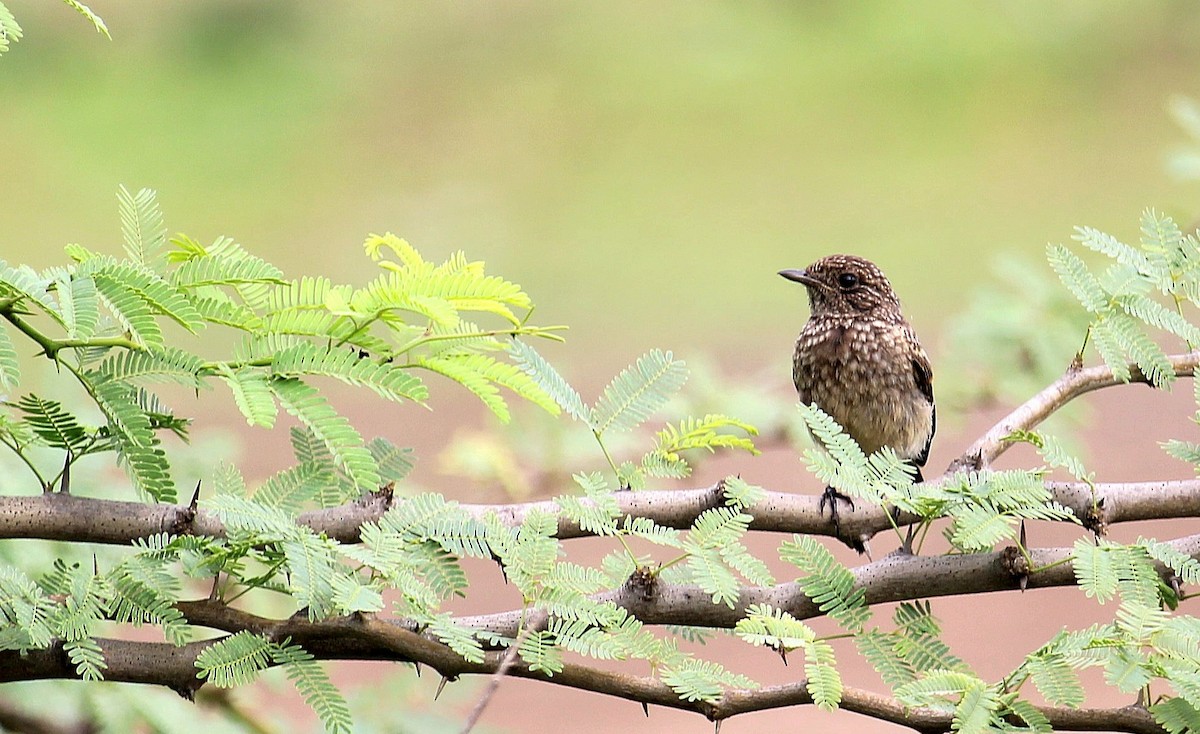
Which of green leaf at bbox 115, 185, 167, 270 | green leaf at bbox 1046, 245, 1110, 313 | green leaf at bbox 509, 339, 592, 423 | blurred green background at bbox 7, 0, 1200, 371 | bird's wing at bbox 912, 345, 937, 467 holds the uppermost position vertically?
blurred green background at bbox 7, 0, 1200, 371

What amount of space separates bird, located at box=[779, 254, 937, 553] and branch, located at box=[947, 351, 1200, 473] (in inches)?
55.7

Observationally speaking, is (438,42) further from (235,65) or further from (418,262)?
(418,262)

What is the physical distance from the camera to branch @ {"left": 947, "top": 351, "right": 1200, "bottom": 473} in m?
2.59

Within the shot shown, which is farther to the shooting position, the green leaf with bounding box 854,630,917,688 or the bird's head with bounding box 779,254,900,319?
the bird's head with bounding box 779,254,900,319

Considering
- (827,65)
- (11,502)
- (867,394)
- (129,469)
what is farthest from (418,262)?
(827,65)

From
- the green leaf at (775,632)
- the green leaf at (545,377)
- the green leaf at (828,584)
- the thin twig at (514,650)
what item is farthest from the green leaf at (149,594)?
the green leaf at (828,584)

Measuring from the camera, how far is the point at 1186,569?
7.34ft

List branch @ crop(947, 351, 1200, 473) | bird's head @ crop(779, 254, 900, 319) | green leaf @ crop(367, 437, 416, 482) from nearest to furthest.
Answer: green leaf @ crop(367, 437, 416, 482) → branch @ crop(947, 351, 1200, 473) → bird's head @ crop(779, 254, 900, 319)

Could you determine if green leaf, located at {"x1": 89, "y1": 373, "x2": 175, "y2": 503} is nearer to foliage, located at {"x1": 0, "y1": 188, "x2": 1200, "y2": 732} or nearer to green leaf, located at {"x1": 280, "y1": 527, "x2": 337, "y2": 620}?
foliage, located at {"x1": 0, "y1": 188, "x2": 1200, "y2": 732}

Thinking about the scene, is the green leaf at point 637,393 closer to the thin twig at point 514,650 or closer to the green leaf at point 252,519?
the thin twig at point 514,650

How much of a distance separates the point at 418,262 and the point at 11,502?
2.34 feet

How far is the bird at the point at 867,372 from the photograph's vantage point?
4.24m

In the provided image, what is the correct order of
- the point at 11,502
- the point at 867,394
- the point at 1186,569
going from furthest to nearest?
the point at 867,394, the point at 1186,569, the point at 11,502

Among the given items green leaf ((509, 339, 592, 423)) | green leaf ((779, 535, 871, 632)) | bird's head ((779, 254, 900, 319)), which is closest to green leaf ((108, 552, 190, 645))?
green leaf ((509, 339, 592, 423))
